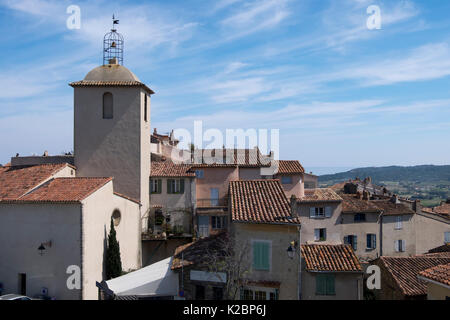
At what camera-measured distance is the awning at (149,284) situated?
19828 millimetres

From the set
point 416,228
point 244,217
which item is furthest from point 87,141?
point 416,228

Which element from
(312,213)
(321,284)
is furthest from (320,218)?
(321,284)

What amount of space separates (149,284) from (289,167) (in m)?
21.7

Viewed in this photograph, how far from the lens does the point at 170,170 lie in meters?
32.8

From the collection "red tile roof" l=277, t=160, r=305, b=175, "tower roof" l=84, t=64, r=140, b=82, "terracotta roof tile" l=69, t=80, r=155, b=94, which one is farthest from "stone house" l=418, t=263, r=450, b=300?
"tower roof" l=84, t=64, r=140, b=82

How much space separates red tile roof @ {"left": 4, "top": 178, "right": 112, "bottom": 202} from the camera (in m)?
22.5

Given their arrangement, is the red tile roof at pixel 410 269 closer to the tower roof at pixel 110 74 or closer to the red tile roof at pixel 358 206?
the red tile roof at pixel 358 206

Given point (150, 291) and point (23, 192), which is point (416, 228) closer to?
point (150, 291)

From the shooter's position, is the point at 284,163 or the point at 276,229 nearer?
the point at 276,229

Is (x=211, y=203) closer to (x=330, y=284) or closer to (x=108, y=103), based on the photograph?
(x=108, y=103)

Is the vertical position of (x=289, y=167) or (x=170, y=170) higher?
(x=289, y=167)

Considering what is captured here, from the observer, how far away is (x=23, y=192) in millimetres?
23625

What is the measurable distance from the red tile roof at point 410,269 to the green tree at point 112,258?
16.9 m
